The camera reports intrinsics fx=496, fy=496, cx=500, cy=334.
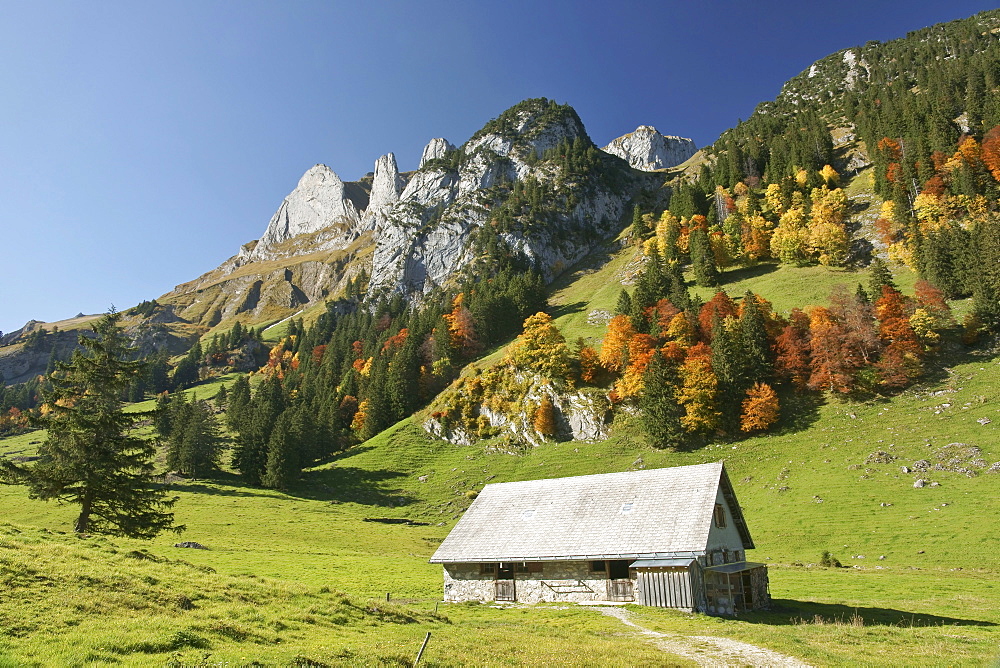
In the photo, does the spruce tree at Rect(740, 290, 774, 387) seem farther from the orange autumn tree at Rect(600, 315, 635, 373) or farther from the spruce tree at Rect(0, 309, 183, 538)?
the spruce tree at Rect(0, 309, 183, 538)

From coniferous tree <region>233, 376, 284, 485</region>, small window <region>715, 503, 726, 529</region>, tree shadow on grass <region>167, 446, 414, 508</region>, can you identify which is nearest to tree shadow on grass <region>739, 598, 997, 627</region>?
small window <region>715, 503, 726, 529</region>

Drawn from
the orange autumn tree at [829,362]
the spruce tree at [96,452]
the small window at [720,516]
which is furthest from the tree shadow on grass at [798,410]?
the spruce tree at [96,452]

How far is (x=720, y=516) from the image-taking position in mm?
30344

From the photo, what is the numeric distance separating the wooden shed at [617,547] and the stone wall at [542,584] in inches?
2.2

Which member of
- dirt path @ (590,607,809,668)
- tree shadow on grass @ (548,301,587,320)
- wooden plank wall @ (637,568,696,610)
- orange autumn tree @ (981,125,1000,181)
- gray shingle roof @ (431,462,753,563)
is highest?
orange autumn tree @ (981,125,1000,181)

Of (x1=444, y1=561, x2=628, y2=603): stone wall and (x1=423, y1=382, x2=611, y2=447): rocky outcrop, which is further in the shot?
(x1=423, y1=382, x2=611, y2=447): rocky outcrop

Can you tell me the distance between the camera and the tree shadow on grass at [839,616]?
2306cm

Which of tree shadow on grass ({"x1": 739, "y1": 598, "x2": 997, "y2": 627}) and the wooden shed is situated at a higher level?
the wooden shed

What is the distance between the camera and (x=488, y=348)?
4550 inches

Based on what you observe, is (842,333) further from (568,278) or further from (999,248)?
(568,278)

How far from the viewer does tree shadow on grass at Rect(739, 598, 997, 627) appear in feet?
75.7

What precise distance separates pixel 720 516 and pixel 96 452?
128 ft

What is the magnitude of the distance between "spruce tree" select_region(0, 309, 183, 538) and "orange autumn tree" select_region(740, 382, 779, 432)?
6143 cm

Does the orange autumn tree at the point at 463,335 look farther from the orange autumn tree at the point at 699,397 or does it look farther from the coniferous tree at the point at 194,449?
the orange autumn tree at the point at 699,397
